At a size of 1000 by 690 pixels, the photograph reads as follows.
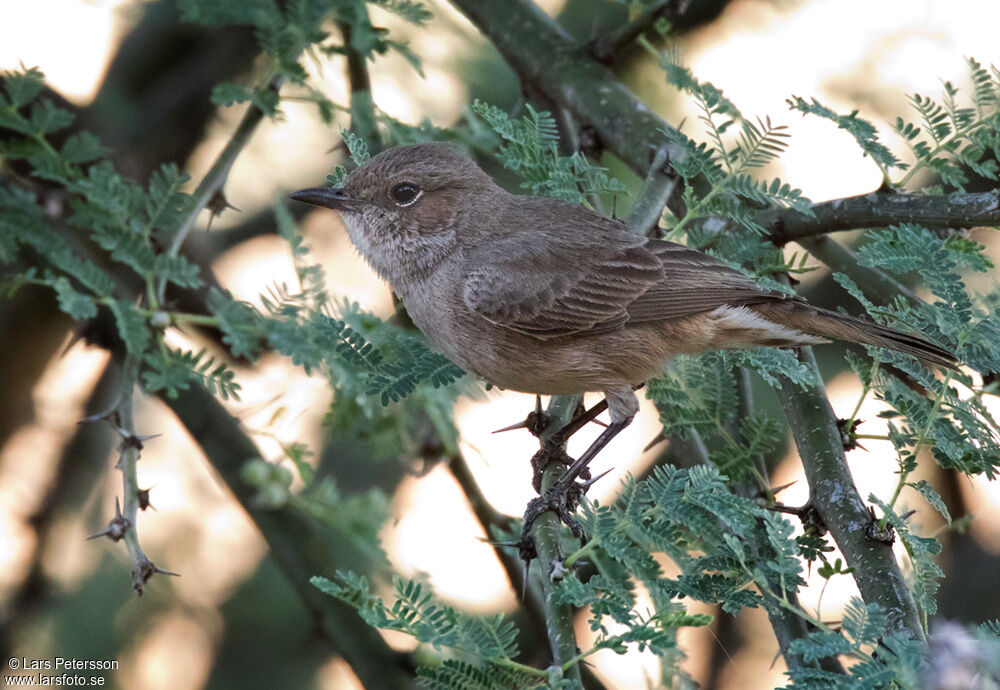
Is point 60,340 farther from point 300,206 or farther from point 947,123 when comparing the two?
point 947,123

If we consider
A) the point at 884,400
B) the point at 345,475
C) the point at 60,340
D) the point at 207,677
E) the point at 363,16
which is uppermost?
the point at 60,340

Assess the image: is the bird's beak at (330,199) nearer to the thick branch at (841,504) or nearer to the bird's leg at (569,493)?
the bird's leg at (569,493)

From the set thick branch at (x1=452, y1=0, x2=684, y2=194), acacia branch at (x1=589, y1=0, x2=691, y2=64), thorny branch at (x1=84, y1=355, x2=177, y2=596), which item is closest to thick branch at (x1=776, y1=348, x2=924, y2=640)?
thick branch at (x1=452, y1=0, x2=684, y2=194)

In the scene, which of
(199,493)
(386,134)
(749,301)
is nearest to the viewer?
(749,301)

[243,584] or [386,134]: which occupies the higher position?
[386,134]

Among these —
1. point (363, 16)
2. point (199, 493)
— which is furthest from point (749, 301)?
point (199, 493)

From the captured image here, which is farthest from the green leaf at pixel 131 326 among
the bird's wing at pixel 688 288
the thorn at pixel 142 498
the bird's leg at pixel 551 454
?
the bird's wing at pixel 688 288

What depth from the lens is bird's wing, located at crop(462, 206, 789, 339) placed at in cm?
408

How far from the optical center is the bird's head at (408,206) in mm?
4293

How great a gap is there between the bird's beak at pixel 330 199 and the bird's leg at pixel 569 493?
1.28 meters

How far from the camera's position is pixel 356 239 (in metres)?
4.48

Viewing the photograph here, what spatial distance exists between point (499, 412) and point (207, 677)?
2.30 metres

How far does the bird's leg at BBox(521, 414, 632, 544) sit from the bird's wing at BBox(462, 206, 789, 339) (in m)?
0.43

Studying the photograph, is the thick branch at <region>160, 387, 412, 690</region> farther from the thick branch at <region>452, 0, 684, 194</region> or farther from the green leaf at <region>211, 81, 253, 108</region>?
the thick branch at <region>452, 0, 684, 194</region>
